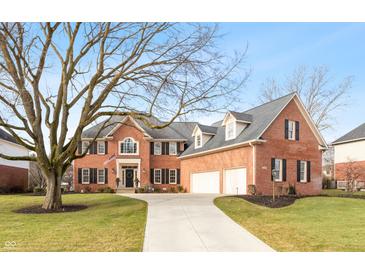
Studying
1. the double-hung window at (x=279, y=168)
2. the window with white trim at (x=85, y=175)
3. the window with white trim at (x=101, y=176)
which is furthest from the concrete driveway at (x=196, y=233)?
the window with white trim at (x=85, y=175)

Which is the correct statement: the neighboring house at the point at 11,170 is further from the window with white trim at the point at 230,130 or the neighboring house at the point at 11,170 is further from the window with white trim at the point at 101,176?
the window with white trim at the point at 230,130

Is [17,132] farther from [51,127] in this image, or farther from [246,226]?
[246,226]

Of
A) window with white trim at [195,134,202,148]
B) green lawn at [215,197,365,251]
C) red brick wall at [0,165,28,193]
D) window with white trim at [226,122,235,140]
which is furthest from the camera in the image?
red brick wall at [0,165,28,193]

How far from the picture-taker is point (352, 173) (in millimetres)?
16609

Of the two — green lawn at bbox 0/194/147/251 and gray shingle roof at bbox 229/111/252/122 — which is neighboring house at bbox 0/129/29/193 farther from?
gray shingle roof at bbox 229/111/252/122

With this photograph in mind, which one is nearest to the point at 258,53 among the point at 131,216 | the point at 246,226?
the point at 246,226

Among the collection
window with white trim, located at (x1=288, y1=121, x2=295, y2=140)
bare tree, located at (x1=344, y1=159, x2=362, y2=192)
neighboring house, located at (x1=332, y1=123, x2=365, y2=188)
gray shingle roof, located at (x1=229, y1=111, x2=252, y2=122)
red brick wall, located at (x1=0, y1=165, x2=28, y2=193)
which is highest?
gray shingle roof, located at (x1=229, y1=111, x2=252, y2=122)

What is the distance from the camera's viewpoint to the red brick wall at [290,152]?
49.5ft

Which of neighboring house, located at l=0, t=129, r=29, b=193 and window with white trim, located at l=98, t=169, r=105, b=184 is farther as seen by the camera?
window with white trim, located at l=98, t=169, r=105, b=184

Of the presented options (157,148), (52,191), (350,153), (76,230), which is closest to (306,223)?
(76,230)

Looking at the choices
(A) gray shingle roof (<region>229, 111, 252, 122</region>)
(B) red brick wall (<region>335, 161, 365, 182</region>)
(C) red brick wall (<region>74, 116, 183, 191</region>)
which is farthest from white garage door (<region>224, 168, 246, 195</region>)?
(C) red brick wall (<region>74, 116, 183, 191</region>)

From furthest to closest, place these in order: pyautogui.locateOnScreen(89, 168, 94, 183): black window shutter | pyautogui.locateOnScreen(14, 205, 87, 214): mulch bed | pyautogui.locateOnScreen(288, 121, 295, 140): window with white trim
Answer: pyautogui.locateOnScreen(89, 168, 94, 183): black window shutter
pyautogui.locateOnScreen(288, 121, 295, 140): window with white trim
pyautogui.locateOnScreen(14, 205, 87, 214): mulch bed

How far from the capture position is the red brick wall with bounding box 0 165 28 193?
2136 centimetres

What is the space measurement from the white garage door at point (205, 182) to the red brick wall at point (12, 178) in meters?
13.0
